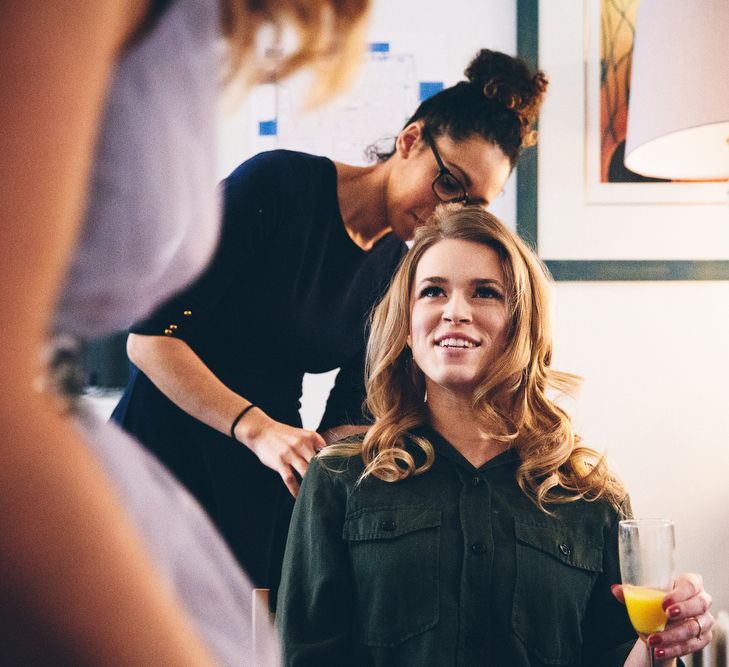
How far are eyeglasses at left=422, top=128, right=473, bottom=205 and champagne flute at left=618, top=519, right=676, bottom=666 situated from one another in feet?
1.69

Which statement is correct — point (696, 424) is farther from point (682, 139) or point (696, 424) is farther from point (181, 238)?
point (181, 238)

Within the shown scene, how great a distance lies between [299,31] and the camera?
12.1 inches

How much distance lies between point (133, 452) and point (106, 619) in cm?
15

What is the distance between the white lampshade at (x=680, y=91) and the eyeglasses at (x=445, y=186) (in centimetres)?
35

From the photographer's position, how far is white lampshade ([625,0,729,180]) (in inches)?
42.3

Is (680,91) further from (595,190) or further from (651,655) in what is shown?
(651,655)

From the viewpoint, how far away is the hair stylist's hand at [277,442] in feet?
3.12

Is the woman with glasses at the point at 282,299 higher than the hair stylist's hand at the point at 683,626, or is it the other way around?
the woman with glasses at the point at 282,299

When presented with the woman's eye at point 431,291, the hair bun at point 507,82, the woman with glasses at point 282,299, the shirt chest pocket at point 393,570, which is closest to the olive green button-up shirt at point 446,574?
the shirt chest pocket at point 393,570

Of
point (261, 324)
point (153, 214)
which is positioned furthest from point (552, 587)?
point (153, 214)

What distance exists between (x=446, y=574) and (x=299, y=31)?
73 cm

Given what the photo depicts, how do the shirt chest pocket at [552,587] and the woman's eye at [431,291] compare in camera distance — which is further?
the woman's eye at [431,291]

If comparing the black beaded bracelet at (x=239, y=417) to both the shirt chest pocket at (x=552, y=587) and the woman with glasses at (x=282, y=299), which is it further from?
the shirt chest pocket at (x=552, y=587)

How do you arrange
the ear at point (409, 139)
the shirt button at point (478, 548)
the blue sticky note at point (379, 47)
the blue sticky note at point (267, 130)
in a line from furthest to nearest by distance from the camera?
the blue sticky note at point (379, 47) → the blue sticky note at point (267, 130) → the ear at point (409, 139) → the shirt button at point (478, 548)
